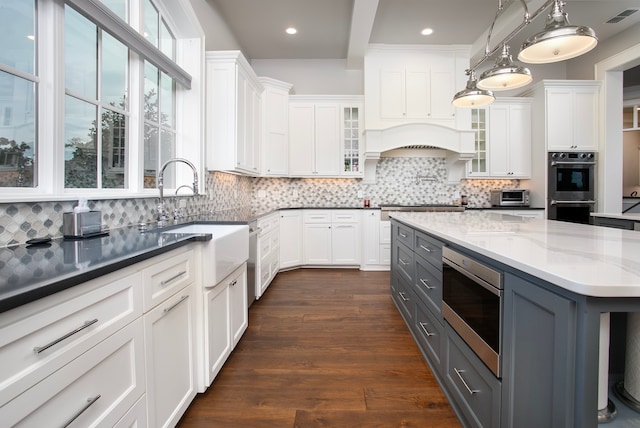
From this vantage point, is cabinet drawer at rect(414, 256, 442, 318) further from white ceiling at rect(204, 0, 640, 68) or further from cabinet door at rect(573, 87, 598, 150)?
cabinet door at rect(573, 87, 598, 150)

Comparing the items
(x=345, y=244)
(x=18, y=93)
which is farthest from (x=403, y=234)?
(x=18, y=93)

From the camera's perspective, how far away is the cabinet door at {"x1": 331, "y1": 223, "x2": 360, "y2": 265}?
4590 mm

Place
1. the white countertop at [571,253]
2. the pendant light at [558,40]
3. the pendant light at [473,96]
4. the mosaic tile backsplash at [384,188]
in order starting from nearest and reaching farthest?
1. the white countertop at [571,253]
2. the pendant light at [558,40]
3. the pendant light at [473,96]
4. the mosaic tile backsplash at [384,188]

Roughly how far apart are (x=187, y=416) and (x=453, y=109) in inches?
186

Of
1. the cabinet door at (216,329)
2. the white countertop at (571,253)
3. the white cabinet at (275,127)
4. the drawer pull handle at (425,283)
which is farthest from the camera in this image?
the white cabinet at (275,127)

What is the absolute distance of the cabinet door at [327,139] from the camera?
15.5ft

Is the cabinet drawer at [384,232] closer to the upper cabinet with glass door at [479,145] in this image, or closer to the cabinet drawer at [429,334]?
the upper cabinet with glass door at [479,145]

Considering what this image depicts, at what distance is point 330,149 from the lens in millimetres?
4770

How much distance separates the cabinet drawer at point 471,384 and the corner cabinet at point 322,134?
11.4 ft

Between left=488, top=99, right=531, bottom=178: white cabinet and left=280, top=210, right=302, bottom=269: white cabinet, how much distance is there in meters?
3.36

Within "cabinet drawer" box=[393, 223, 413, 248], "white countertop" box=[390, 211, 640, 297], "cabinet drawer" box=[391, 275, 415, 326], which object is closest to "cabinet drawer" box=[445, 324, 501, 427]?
"white countertop" box=[390, 211, 640, 297]

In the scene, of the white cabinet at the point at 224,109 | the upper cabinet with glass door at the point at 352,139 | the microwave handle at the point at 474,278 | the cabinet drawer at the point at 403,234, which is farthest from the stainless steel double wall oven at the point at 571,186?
the white cabinet at the point at 224,109

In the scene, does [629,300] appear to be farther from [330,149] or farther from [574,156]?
A: [574,156]

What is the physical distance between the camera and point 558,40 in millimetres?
1547
